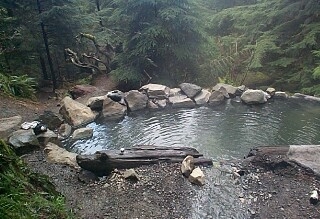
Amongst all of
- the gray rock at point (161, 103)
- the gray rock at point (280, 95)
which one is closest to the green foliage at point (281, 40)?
the gray rock at point (280, 95)

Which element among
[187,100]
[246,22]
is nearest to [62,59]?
[187,100]

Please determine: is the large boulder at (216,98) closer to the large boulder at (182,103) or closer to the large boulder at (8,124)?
the large boulder at (182,103)

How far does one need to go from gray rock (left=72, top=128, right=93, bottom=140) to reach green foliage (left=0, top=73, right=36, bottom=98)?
9.03ft

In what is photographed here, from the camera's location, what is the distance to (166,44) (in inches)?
465

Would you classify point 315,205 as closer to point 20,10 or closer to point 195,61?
point 195,61

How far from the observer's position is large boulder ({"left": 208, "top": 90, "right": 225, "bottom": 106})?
9.91 metres

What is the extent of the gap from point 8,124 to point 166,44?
22.2 feet

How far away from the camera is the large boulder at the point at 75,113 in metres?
8.50

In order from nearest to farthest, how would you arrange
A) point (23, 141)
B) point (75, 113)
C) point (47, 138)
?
point (23, 141) → point (47, 138) → point (75, 113)

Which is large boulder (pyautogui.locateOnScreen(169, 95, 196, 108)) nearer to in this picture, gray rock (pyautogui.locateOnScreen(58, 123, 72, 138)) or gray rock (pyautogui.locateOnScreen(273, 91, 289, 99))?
gray rock (pyautogui.locateOnScreen(273, 91, 289, 99))

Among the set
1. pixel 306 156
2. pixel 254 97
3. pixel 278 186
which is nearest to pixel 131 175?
pixel 278 186

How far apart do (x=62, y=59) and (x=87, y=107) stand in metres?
5.36

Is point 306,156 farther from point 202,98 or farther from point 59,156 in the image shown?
point 59,156

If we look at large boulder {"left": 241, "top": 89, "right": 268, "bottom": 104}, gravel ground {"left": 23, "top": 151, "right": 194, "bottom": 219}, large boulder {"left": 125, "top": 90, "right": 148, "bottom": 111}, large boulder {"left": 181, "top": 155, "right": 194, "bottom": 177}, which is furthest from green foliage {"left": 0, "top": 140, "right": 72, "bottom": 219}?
large boulder {"left": 241, "top": 89, "right": 268, "bottom": 104}
